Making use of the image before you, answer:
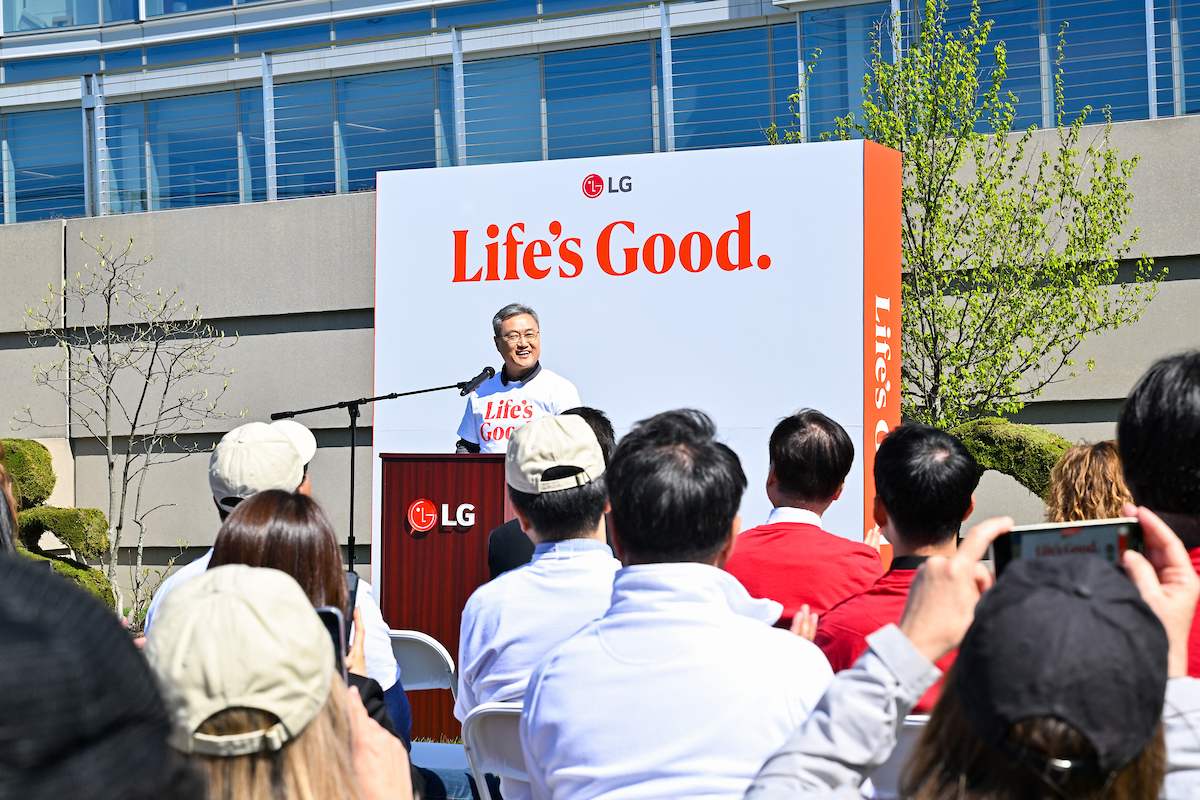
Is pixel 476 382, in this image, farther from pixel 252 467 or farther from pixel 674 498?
pixel 674 498

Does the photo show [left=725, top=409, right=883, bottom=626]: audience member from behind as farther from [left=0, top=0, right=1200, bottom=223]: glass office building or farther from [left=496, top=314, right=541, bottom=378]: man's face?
[left=0, top=0, right=1200, bottom=223]: glass office building

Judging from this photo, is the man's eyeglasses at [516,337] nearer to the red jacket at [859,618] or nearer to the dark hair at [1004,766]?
the red jacket at [859,618]

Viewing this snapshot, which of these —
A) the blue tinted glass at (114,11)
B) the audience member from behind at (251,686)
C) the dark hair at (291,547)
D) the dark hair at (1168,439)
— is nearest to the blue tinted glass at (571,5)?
the blue tinted glass at (114,11)

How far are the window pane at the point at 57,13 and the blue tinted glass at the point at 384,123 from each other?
3.43 m

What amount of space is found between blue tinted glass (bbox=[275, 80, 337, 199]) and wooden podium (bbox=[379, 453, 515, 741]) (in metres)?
5.20

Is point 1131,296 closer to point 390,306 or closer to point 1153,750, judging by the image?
point 390,306

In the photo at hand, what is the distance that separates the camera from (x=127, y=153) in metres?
9.38

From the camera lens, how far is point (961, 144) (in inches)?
284

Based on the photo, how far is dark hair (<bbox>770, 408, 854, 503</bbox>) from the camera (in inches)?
115

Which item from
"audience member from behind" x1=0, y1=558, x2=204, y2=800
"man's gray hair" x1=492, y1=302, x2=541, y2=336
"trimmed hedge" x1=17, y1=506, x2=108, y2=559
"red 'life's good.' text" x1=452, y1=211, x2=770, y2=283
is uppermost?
"red 'life's good.' text" x1=452, y1=211, x2=770, y2=283

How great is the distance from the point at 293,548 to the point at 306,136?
781 centimetres

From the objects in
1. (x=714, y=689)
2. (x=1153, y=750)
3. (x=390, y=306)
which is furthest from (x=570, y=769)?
(x=390, y=306)

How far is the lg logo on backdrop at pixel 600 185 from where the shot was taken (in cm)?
515

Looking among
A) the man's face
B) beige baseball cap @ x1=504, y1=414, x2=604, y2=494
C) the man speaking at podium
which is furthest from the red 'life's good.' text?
beige baseball cap @ x1=504, y1=414, x2=604, y2=494
